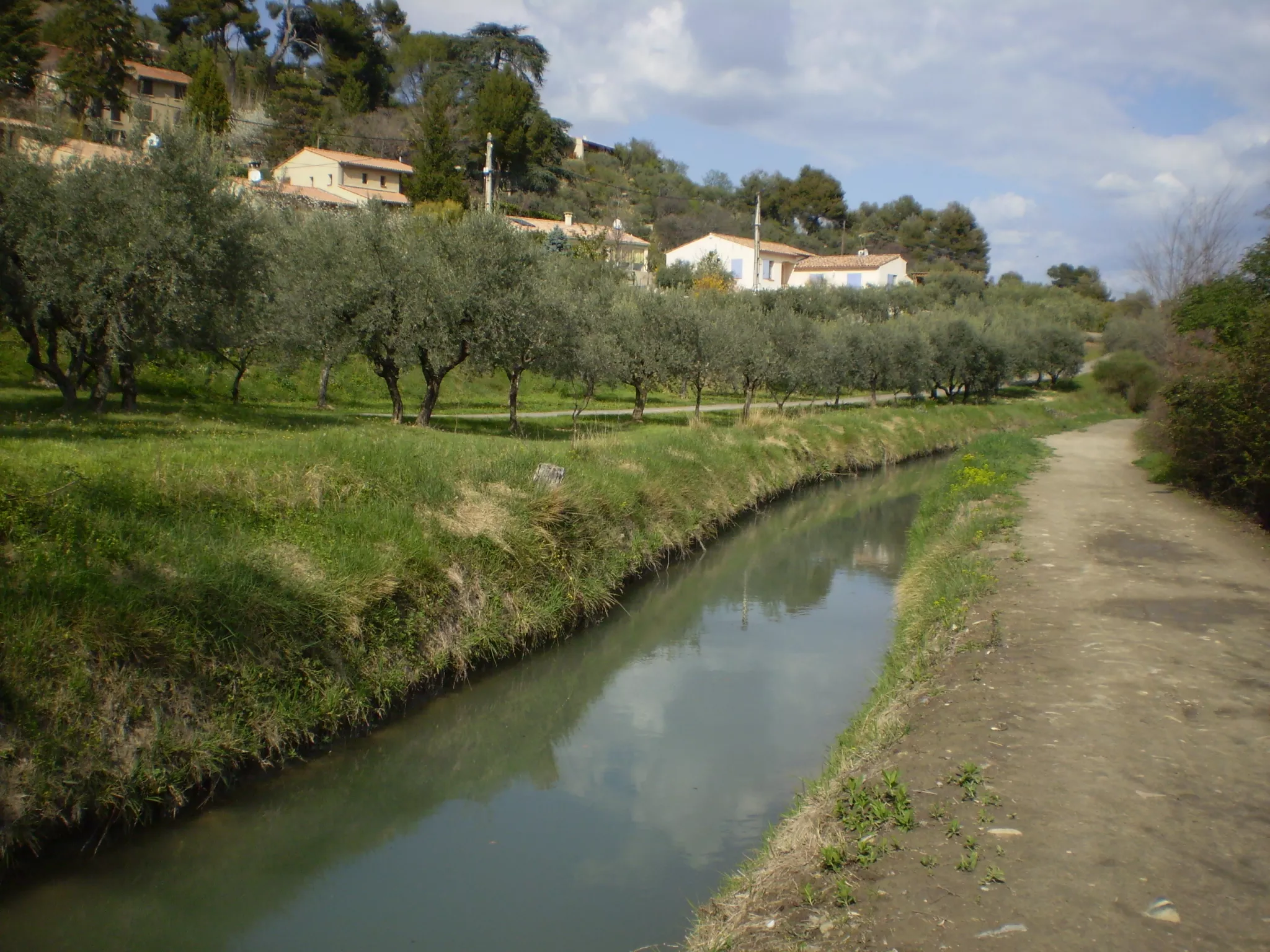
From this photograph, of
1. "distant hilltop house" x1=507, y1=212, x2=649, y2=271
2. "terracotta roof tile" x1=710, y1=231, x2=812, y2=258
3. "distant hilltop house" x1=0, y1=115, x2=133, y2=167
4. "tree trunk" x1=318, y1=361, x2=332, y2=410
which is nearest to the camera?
"distant hilltop house" x1=0, y1=115, x2=133, y2=167

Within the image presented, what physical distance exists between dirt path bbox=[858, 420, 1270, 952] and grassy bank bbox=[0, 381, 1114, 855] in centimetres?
553

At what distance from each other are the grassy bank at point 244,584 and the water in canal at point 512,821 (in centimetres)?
43

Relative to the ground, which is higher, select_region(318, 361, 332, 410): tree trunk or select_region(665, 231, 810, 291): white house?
select_region(665, 231, 810, 291): white house

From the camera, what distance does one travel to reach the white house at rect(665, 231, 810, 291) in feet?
255

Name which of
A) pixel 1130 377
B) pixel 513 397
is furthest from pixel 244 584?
A: pixel 1130 377

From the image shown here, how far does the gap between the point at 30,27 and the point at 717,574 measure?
4366 cm

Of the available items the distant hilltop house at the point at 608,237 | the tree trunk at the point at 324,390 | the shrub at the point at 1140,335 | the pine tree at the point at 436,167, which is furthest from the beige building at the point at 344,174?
the shrub at the point at 1140,335

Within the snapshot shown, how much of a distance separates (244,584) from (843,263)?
3054 inches

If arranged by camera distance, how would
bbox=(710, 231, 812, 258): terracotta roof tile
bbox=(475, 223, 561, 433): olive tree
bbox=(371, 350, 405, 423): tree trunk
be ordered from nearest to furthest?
bbox=(475, 223, 561, 433): olive tree < bbox=(371, 350, 405, 423): tree trunk < bbox=(710, 231, 812, 258): terracotta roof tile

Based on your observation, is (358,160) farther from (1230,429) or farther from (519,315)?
(1230,429)

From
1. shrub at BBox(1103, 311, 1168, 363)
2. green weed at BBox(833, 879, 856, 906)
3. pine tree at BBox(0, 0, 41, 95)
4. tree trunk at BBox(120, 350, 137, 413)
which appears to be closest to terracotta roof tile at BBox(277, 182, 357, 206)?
pine tree at BBox(0, 0, 41, 95)

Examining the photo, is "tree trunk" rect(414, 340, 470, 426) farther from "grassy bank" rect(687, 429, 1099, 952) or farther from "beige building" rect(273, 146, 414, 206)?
"beige building" rect(273, 146, 414, 206)

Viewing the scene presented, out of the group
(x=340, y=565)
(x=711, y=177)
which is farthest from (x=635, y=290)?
(x=711, y=177)

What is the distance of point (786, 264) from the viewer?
273 ft
